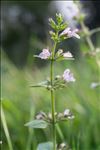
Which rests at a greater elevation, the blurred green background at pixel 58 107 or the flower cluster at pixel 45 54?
the flower cluster at pixel 45 54

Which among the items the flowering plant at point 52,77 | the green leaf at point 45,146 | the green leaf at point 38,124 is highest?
the flowering plant at point 52,77

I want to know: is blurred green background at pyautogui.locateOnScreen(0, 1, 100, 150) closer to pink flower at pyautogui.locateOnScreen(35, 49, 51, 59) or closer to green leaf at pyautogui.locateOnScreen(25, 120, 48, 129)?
green leaf at pyautogui.locateOnScreen(25, 120, 48, 129)

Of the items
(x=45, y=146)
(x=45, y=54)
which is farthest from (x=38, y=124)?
(x=45, y=54)

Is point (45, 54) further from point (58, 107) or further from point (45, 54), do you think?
point (58, 107)

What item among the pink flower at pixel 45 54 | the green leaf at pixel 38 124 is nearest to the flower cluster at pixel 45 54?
the pink flower at pixel 45 54

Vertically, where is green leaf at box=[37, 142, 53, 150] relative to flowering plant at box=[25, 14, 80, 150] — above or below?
below

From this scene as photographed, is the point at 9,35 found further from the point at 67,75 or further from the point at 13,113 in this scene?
the point at 67,75

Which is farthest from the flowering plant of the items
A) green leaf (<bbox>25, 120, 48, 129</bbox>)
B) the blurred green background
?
the blurred green background

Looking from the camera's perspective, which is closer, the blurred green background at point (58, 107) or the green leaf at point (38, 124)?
the green leaf at point (38, 124)

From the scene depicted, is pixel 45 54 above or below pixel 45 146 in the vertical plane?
above

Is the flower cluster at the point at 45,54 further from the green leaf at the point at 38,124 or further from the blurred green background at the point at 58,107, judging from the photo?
the blurred green background at the point at 58,107

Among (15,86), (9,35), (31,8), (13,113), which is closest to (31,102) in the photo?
(13,113)
